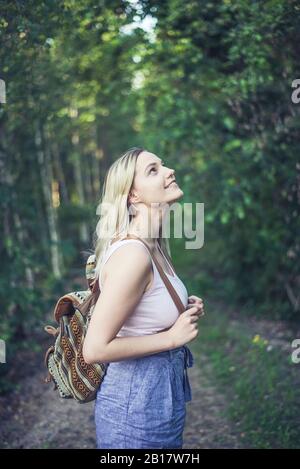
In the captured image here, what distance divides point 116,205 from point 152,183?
7.0 inches

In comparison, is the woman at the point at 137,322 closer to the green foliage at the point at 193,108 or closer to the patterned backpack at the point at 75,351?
the patterned backpack at the point at 75,351

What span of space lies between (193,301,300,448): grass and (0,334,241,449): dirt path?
153 millimetres

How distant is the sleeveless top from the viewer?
1.93 metres

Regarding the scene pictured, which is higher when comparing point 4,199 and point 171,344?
point 4,199

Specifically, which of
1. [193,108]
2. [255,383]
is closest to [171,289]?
[255,383]

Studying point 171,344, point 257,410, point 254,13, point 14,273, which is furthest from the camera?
point 14,273

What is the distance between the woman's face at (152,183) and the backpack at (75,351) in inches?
14.4

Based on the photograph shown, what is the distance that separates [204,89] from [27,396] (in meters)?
4.30

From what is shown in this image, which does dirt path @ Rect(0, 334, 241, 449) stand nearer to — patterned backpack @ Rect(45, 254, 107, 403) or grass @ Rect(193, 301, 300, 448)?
grass @ Rect(193, 301, 300, 448)

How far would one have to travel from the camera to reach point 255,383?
4863 millimetres

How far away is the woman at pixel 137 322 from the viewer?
71.5 inches
